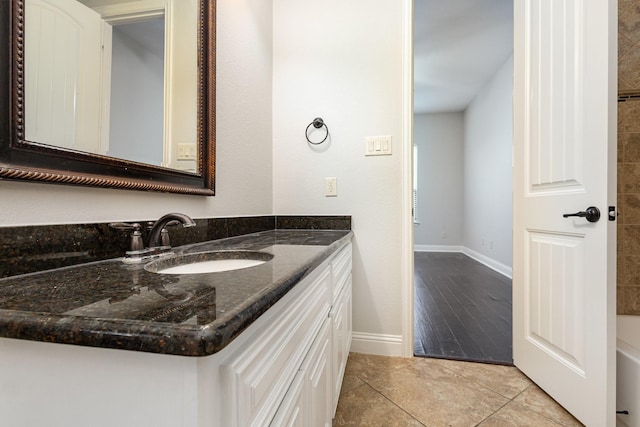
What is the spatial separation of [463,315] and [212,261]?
7.24 ft

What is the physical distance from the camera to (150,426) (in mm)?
337

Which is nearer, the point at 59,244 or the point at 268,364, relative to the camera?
the point at 268,364

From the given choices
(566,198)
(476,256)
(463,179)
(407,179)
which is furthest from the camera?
(463,179)

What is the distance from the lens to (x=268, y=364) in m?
0.47

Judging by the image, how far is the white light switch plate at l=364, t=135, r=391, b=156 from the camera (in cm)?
176

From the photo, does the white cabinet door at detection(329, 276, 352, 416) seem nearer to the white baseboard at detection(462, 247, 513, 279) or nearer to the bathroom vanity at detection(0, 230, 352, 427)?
the bathroom vanity at detection(0, 230, 352, 427)

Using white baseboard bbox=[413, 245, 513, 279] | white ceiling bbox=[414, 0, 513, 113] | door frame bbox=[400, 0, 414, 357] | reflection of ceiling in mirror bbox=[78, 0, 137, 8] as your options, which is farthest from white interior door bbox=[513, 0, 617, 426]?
white baseboard bbox=[413, 245, 513, 279]

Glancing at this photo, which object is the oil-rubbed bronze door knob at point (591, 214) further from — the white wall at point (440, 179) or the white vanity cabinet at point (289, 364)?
the white wall at point (440, 179)

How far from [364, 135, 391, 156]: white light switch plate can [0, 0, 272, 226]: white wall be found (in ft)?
2.10

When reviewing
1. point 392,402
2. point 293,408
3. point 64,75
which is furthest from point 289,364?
point 392,402

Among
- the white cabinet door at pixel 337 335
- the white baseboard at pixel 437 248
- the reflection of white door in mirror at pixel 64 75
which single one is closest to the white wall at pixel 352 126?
the white cabinet door at pixel 337 335

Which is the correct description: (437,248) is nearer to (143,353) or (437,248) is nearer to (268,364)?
(268,364)

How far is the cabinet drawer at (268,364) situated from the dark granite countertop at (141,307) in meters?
0.06

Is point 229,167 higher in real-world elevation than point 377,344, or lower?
higher
